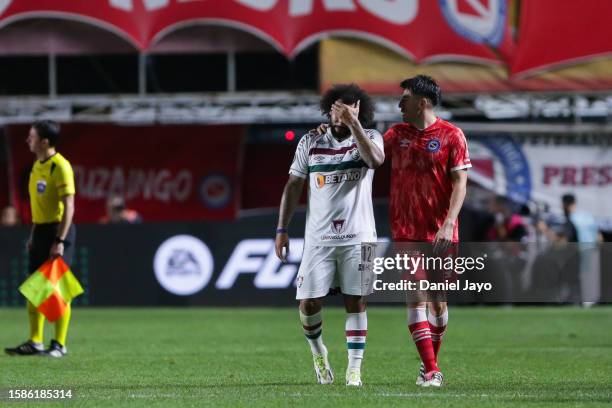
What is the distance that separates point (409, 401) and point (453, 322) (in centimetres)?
1049

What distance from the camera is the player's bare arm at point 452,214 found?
980cm

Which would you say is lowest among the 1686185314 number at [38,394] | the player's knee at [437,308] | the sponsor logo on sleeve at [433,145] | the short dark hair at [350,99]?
the 1686185314 number at [38,394]

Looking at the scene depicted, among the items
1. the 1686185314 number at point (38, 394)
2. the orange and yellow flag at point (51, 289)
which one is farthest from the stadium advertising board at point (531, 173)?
the 1686185314 number at point (38, 394)

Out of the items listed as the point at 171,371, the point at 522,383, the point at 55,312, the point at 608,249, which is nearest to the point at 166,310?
the point at 608,249

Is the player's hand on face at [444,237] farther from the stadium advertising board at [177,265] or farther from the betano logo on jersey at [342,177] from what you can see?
the stadium advertising board at [177,265]

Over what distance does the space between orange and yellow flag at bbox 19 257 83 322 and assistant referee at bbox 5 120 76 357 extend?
108 millimetres

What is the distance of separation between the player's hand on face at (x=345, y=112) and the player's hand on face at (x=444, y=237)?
97 centimetres

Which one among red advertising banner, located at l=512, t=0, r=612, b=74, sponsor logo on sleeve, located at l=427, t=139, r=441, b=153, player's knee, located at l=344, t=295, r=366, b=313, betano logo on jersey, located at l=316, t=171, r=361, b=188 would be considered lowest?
player's knee, located at l=344, t=295, r=366, b=313

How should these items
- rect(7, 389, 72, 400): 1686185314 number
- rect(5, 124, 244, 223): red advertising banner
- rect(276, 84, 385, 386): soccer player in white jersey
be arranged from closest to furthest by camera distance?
rect(7, 389, 72, 400): 1686185314 number
rect(276, 84, 385, 386): soccer player in white jersey
rect(5, 124, 244, 223): red advertising banner

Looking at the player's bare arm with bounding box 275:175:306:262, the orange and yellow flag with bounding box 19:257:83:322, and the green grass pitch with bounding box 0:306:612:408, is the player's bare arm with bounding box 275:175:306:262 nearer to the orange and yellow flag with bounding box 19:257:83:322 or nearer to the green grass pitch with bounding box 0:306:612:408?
the green grass pitch with bounding box 0:306:612:408

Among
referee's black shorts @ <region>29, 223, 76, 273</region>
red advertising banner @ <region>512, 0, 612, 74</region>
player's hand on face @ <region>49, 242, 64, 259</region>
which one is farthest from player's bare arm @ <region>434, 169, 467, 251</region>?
red advertising banner @ <region>512, 0, 612, 74</region>

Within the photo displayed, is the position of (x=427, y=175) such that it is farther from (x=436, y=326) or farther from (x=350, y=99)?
(x=436, y=326)

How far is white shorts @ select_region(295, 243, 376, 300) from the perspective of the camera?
10.0m

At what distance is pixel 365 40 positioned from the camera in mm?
23047
